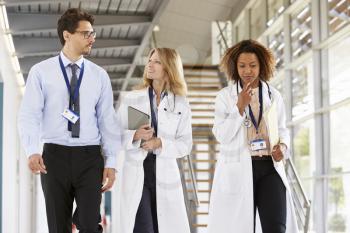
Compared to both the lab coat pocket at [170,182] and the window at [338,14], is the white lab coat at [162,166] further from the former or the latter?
the window at [338,14]

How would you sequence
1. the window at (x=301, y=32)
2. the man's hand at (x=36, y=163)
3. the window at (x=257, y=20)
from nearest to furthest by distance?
the man's hand at (x=36, y=163) → the window at (x=301, y=32) → the window at (x=257, y=20)

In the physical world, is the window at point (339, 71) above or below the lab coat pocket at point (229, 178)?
above

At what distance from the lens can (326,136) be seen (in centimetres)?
932

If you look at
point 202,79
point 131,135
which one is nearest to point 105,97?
point 131,135

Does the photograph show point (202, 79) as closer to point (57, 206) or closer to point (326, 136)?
point (326, 136)

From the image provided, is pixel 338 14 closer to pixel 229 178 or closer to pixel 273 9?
pixel 273 9

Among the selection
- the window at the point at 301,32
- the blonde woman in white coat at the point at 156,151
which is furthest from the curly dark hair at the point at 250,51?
the window at the point at 301,32

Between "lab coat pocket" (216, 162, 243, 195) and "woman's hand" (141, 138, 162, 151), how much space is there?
356 mm

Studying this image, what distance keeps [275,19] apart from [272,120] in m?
8.26

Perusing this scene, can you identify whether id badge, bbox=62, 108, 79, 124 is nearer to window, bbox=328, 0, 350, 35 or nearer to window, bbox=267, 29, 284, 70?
window, bbox=328, 0, 350, 35

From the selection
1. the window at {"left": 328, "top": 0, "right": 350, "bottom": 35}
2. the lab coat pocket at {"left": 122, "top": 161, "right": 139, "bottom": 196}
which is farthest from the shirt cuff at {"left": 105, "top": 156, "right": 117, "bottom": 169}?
the window at {"left": 328, "top": 0, "right": 350, "bottom": 35}

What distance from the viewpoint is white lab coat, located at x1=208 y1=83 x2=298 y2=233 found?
3.52 meters

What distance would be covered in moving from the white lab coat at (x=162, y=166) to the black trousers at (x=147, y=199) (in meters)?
0.03

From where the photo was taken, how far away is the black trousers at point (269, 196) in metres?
3.46
